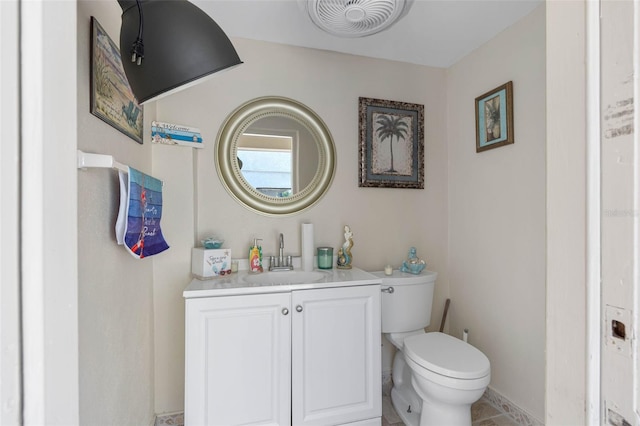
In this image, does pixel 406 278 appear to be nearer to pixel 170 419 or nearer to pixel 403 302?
pixel 403 302

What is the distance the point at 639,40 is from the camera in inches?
13.7

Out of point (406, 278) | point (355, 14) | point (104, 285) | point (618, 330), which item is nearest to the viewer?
point (618, 330)

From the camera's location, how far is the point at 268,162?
6.25ft

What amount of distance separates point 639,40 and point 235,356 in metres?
1.57

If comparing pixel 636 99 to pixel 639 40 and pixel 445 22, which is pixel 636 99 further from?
pixel 445 22

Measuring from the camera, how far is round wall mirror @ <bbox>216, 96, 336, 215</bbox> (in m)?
1.83

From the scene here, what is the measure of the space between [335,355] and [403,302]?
1.81ft

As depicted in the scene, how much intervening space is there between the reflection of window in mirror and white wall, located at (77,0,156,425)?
61 centimetres

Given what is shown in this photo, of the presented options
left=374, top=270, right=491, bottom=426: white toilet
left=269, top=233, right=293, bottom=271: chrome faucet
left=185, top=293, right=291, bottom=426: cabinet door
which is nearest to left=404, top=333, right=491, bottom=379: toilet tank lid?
left=374, top=270, right=491, bottom=426: white toilet

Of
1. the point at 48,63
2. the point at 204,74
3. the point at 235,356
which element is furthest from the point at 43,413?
the point at 235,356

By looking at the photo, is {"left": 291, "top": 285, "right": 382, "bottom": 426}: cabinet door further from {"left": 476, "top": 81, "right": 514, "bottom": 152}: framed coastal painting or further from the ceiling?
the ceiling

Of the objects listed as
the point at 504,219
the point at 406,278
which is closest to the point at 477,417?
the point at 406,278

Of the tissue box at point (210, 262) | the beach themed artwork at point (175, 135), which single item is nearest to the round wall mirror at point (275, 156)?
the beach themed artwork at point (175, 135)

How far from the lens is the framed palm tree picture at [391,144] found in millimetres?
2062
